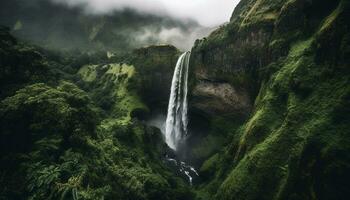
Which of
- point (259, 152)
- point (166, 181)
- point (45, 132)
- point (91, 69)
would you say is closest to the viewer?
point (45, 132)

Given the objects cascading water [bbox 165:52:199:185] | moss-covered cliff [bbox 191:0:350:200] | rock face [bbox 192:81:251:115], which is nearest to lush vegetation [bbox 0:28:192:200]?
moss-covered cliff [bbox 191:0:350:200]

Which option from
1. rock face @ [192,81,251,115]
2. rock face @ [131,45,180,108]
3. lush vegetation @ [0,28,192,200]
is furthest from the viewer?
rock face @ [131,45,180,108]

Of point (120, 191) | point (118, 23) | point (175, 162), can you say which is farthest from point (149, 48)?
point (118, 23)

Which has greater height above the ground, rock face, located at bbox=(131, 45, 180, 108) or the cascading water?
rock face, located at bbox=(131, 45, 180, 108)

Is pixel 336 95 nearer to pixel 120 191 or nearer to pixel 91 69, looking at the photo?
pixel 120 191

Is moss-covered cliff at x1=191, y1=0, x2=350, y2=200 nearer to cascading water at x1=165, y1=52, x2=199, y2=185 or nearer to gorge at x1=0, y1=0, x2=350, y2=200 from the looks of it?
gorge at x1=0, y1=0, x2=350, y2=200

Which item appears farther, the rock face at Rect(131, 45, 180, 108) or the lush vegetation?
the rock face at Rect(131, 45, 180, 108)

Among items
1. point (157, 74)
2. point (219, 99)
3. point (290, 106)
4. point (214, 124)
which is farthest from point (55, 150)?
point (157, 74)
